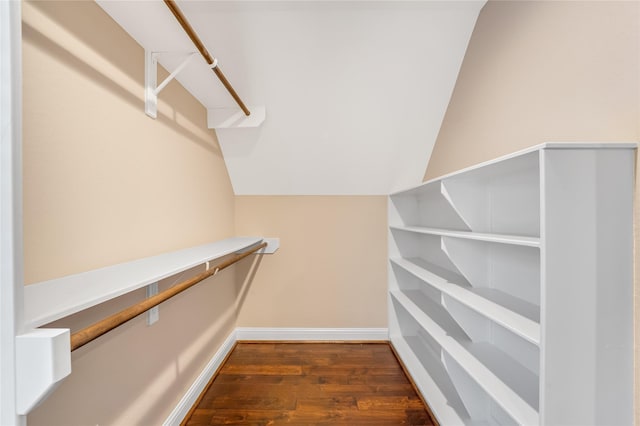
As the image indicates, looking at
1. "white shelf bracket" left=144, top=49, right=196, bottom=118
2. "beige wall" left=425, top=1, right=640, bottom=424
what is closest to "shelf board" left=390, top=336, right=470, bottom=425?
"beige wall" left=425, top=1, right=640, bottom=424

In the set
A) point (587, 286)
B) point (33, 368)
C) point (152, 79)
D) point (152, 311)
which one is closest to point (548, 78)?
point (587, 286)

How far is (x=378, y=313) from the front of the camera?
7.97ft

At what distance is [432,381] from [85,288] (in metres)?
1.73

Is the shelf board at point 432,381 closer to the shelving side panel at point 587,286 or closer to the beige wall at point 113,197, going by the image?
the shelving side panel at point 587,286

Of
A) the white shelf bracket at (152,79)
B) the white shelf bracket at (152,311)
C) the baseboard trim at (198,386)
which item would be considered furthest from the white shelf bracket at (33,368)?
the baseboard trim at (198,386)

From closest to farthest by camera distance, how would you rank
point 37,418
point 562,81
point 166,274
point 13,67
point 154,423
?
point 13,67, point 37,418, point 166,274, point 562,81, point 154,423

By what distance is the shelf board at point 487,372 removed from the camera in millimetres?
869

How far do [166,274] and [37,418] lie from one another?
1.47 ft

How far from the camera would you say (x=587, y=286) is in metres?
0.78

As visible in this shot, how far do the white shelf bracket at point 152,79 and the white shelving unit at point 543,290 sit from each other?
1226mm

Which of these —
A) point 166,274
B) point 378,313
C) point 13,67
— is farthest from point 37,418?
point 378,313

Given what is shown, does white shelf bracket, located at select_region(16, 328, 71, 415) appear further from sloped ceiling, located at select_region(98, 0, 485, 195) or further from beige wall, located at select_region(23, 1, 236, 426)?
sloped ceiling, located at select_region(98, 0, 485, 195)

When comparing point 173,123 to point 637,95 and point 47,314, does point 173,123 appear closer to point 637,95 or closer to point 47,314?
point 47,314

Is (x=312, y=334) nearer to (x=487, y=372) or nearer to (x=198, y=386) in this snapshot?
(x=198, y=386)
